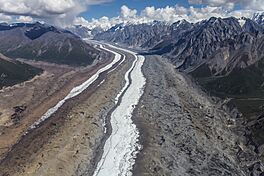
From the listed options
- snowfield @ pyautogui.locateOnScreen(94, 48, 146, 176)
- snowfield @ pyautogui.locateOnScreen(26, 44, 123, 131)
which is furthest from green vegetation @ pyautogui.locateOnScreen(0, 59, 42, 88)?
snowfield @ pyautogui.locateOnScreen(94, 48, 146, 176)

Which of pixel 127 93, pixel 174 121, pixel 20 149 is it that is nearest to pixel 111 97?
pixel 127 93

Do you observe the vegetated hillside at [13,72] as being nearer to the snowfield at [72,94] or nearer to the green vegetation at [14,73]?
the green vegetation at [14,73]

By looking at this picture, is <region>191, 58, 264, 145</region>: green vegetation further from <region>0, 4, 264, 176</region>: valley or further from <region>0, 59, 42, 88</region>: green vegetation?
<region>0, 59, 42, 88</region>: green vegetation

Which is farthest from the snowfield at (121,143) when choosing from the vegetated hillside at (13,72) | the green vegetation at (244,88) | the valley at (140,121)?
the vegetated hillside at (13,72)

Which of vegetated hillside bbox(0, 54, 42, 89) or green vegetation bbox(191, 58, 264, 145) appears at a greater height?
vegetated hillside bbox(0, 54, 42, 89)

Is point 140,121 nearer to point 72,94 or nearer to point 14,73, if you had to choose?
point 72,94

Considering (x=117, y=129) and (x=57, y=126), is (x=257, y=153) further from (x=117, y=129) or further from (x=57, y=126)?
(x=57, y=126)
